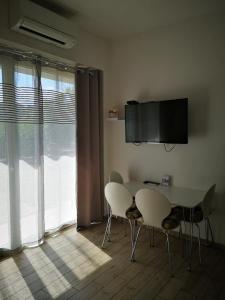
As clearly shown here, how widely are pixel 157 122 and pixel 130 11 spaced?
1.33 metres

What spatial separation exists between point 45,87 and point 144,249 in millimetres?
2311

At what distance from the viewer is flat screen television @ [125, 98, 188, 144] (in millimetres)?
2955

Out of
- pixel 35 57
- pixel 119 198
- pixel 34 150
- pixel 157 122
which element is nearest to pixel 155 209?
pixel 119 198

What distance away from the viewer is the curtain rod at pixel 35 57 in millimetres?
2670

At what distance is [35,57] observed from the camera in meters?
2.90

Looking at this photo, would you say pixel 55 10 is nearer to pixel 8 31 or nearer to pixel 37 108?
pixel 8 31

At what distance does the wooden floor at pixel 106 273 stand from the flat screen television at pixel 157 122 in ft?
4.36

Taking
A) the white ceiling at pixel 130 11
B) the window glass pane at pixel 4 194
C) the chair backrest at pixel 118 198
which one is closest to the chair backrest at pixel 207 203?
the chair backrest at pixel 118 198

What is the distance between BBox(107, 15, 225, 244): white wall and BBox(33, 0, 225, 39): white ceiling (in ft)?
0.54

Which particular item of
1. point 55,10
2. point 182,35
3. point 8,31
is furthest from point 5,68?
point 182,35

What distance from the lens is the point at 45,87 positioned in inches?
121

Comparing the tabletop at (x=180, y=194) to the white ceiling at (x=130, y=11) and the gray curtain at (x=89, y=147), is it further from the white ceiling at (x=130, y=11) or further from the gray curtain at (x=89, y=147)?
the white ceiling at (x=130, y=11)

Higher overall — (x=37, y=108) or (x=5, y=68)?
(x=5, y=68)

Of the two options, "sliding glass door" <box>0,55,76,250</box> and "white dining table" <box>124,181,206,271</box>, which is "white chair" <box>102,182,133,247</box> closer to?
"white dining table" <box>124,181,206,271</box>
